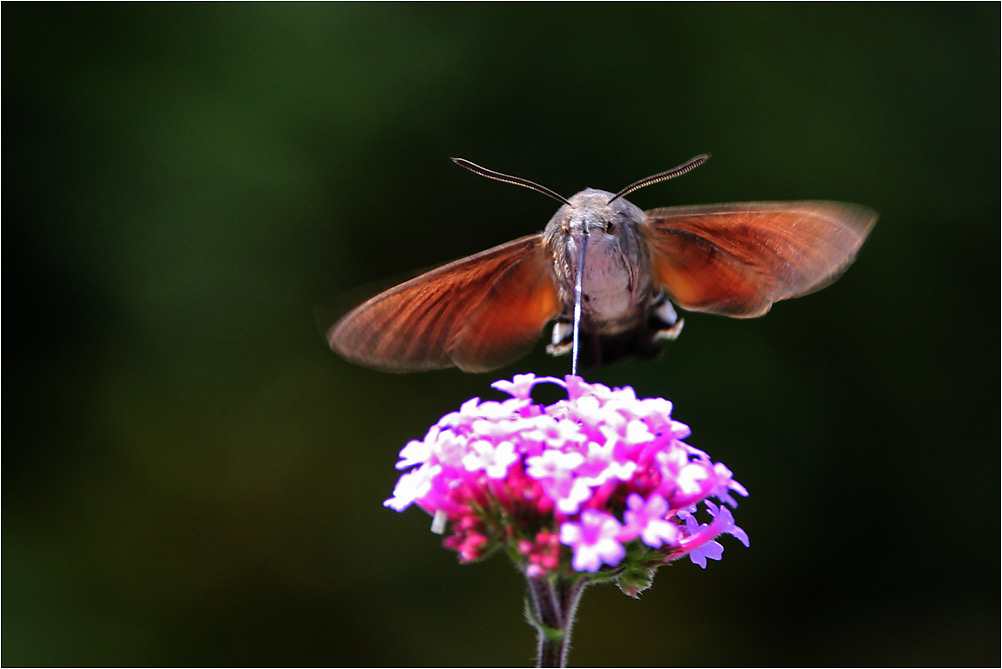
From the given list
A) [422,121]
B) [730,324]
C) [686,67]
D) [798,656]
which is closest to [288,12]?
[422,121]

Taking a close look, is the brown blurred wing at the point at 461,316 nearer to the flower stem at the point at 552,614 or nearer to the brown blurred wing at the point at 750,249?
the brown blurred wing at the point at 750,249

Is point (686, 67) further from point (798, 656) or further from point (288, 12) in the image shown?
point (798, 656)

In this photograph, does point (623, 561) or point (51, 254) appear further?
point (51, 254)

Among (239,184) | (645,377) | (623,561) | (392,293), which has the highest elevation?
(239,184)

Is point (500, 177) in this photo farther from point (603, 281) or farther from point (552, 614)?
point (552, 614)

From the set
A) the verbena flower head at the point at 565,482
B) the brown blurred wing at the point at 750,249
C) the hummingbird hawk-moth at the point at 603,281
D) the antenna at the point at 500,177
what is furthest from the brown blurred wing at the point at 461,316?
the verbena flower head at the point at 565,482

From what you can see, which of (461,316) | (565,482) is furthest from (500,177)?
(565,482)
